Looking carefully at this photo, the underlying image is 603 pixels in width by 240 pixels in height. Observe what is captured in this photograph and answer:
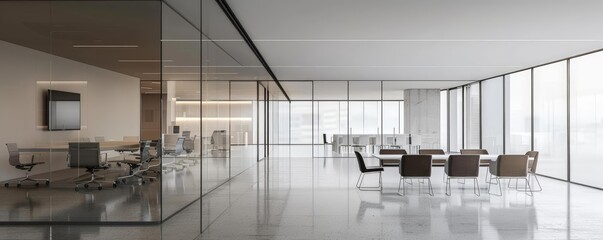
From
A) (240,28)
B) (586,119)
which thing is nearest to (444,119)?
(586,119)

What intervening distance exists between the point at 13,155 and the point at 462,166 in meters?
8.67

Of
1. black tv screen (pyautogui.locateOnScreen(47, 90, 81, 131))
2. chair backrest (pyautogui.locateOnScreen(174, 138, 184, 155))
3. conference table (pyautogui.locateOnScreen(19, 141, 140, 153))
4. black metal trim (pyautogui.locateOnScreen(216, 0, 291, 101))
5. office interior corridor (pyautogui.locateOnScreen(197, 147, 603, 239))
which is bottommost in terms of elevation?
office interior corridor (pyautogui.locateOnScreen(197, 147, 603, 239))

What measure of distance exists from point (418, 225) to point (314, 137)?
39.4 ft

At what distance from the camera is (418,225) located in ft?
17.4

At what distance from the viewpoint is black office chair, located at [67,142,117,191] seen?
6254 mm

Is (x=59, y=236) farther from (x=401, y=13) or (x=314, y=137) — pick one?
(x=314, y=137)

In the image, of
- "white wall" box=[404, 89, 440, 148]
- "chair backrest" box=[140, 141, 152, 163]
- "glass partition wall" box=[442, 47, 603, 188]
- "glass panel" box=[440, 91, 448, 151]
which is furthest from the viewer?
"glass panel" box=[440, 91, 448, 151]

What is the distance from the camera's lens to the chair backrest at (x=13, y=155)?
26.6 ft

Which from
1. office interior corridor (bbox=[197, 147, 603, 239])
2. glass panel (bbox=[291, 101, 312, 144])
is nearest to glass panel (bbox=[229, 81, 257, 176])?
office interior corridor (bbox=[197, 147, 603, 239])

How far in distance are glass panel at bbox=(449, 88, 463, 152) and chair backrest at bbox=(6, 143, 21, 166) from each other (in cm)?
1475

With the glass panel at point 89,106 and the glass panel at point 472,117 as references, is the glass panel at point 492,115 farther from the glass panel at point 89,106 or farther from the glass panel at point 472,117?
the glass panel at point 89,106

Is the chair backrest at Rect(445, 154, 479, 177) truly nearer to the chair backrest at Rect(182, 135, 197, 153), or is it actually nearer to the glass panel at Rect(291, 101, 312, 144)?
the chair backrest at Rect(182, 135, 197, 153)

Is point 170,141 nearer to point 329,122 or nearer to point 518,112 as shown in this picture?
point 518,112

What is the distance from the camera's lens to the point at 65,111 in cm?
591
